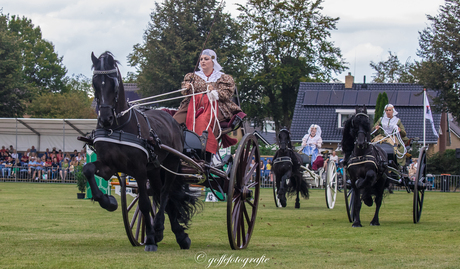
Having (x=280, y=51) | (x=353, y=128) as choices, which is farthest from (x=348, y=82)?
(x=353, y=128)

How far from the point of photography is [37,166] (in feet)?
94.5

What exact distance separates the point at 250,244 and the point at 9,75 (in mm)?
33444

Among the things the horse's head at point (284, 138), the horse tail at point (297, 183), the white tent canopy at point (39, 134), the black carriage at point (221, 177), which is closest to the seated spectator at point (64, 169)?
the white tent canopy at point (39, 134)

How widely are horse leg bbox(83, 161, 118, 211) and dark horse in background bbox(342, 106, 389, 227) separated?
579cm

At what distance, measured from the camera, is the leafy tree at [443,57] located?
3017cm

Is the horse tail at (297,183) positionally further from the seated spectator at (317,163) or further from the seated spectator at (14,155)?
the seated spectator at (14,155)

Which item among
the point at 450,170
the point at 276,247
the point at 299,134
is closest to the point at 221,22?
the point at 299,134

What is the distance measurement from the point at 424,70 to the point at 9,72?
25063 millimetres

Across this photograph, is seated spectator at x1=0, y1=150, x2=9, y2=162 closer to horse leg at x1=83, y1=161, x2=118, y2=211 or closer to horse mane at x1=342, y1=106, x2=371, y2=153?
horse mane at x1=342, y1=106, x2=371, y2=153

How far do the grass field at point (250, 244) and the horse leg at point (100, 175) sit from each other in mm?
528

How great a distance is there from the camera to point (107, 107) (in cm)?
595

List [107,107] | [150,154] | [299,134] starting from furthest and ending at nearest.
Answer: [299,134], [150,154], [107,107]

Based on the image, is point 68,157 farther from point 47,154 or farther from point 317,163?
point 317,163

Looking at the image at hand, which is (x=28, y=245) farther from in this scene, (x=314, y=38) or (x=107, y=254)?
(x=314, y=38)
